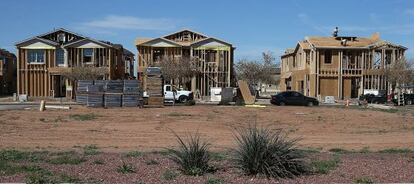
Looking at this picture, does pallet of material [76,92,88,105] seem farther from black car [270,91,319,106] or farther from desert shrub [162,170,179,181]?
desert shrub [162,170,179,181]

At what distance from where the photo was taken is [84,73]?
60156 millimetres

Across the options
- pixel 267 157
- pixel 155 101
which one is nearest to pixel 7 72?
pixel 155 101

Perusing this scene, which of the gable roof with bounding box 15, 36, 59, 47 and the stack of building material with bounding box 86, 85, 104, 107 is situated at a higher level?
the gable roof with bounding box 15, 36, 59, 47

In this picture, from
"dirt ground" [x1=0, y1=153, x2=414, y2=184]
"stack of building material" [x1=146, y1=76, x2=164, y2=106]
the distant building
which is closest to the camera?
"dirt ground" [x1=0, y1=153, x2=414, y2=184]

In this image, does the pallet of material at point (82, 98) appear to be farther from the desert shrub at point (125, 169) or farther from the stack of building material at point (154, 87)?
the desert shrub at point (125, 169)

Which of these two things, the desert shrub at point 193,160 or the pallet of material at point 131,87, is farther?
the pallet of material at point 131,87

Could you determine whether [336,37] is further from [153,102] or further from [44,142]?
[44,142]

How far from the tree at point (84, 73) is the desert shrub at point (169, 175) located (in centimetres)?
5065

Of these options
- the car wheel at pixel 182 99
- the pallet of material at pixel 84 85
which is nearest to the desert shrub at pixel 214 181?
the pallet of material at pixel 84 85

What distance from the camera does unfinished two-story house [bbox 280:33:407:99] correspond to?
67.2m

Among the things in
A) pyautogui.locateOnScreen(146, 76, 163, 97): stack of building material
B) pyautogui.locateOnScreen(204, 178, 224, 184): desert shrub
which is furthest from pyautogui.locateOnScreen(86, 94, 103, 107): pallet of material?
pyautogui.locateOnScreen(204, 178, 224, 184): desert shrub

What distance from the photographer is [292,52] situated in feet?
264

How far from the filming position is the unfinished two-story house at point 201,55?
68.3 m

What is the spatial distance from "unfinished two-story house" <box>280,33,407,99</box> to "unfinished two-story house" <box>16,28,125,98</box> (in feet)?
79.8
